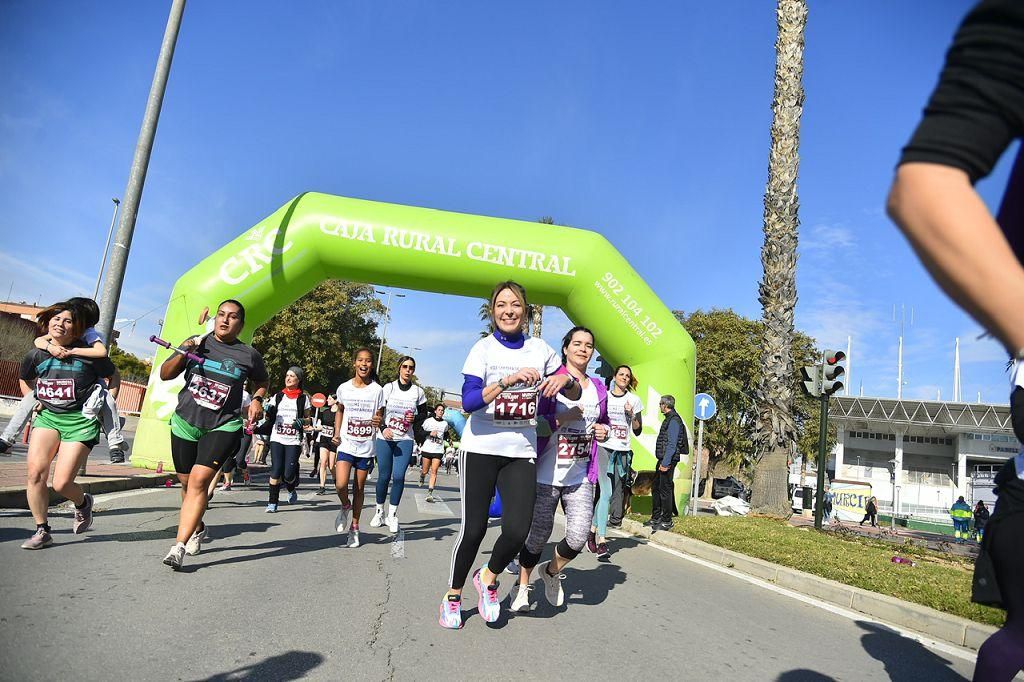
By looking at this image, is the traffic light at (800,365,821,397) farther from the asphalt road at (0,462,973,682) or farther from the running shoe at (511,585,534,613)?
the running shoe at (511,585,534,613)

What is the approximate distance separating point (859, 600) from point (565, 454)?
3.27m

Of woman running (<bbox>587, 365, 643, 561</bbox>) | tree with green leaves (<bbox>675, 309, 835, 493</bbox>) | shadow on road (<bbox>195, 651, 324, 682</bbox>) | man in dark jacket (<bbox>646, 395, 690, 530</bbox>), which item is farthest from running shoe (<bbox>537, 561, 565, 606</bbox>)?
tree with green leaves (<bbox>675, 309, 835, 493</bbox>)

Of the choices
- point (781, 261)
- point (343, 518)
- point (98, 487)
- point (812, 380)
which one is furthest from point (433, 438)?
point (343, 518)

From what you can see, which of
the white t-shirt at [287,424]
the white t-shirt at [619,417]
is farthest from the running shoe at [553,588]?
the white t-shirt at [287,424]

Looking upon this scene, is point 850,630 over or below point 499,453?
below

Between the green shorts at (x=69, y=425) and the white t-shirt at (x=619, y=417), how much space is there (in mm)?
4917

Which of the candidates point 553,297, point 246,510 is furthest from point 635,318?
point 246,510

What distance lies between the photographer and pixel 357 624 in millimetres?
4082

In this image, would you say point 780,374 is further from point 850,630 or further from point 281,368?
point 281,368

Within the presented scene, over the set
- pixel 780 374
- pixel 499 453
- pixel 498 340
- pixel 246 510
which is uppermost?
pixel 780 374

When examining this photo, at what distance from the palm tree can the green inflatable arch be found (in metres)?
2.58

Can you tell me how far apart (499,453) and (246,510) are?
21.6 ft

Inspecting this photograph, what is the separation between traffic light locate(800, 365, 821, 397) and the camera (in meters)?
11.5

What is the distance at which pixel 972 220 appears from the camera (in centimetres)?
75
